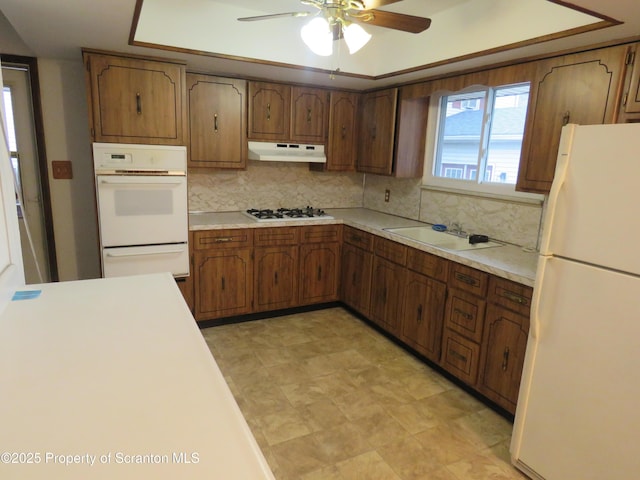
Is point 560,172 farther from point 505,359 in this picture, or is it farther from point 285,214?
point 285,214

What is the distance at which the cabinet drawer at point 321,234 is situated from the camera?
370cm

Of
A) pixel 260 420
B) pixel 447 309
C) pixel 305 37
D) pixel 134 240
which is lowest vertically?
pixel 260 420

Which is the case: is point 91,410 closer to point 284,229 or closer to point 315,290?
point 284,229

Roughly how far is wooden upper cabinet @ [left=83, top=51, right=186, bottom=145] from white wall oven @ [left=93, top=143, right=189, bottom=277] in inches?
4.2

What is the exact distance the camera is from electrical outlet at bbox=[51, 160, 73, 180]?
3240 millimetres

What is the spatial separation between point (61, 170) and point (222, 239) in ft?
4.64

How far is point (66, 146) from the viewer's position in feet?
10.7

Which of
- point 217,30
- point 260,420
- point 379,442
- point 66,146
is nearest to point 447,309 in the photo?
point 379,442

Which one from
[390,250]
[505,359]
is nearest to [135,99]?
[390,250]

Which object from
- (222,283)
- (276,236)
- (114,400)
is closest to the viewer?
(114,400)

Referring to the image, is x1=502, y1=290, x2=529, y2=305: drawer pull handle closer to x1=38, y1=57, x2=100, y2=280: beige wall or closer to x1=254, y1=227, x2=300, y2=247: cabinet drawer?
x1=254, y1=227, x2=300, y2=247: cabinet drawer

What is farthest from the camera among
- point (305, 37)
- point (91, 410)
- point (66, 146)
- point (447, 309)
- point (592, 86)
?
point (66, 146)

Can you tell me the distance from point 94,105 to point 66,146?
71 cm

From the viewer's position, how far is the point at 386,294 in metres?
3.34
